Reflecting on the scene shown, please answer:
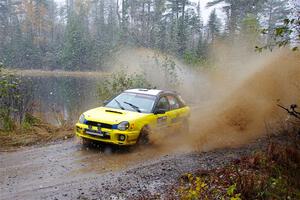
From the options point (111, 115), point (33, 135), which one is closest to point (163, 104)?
point (111, 115)

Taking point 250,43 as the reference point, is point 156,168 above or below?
below

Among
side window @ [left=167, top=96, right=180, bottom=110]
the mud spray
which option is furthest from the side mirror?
side window @ [left=167, top=96, right=180, bottom=110]

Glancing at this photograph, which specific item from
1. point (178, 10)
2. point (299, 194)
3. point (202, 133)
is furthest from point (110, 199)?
point (178, 10)

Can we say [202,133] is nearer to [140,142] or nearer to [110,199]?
[140,142]

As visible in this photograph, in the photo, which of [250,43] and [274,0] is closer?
[250,43]

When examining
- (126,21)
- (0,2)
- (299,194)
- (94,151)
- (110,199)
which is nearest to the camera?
(299,194)

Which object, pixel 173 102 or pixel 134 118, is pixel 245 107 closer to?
pixel 173 102

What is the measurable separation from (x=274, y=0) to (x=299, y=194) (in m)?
55.0

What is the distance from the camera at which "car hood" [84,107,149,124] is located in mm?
9597

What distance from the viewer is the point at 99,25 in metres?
76.6

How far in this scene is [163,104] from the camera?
1116 cm

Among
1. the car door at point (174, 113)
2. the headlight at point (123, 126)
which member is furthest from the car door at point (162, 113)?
the headlight at point (123, 126)

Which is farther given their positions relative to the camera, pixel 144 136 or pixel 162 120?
pixel 162 120

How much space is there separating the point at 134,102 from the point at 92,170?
333 centimetres
